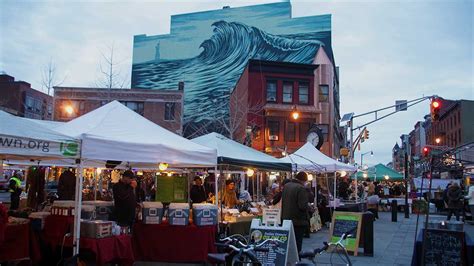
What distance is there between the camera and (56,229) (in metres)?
9.05

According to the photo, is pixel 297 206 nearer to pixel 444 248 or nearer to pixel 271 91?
pixel 444 248

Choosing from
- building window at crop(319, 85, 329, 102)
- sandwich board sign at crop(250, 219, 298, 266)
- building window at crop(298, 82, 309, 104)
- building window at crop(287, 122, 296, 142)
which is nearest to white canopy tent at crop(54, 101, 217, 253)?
sandwich board sign at crop(250, 219, 298, 266)

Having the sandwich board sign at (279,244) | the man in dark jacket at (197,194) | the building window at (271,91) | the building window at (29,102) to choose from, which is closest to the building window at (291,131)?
the building window at (271,91)

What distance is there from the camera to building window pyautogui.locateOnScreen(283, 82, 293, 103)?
1740 inches

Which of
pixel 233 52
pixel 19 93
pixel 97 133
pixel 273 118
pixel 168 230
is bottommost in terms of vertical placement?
pixel 168 230

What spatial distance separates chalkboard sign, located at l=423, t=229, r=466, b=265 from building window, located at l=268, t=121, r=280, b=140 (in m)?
34.0

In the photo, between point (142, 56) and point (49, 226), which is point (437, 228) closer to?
point (49, 226)

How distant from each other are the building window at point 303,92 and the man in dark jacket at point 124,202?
36.0 m

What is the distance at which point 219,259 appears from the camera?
5.83m

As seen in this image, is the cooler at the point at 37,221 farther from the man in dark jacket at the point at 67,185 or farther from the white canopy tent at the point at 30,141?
the man in dark jacket at the point at 67,185

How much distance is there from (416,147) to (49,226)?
124 m

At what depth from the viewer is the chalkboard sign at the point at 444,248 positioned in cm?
834

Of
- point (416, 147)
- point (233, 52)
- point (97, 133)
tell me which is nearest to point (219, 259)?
point (97, 133)

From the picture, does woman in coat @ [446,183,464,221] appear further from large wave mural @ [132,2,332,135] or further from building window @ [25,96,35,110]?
building window @ [25,96,35,110]
